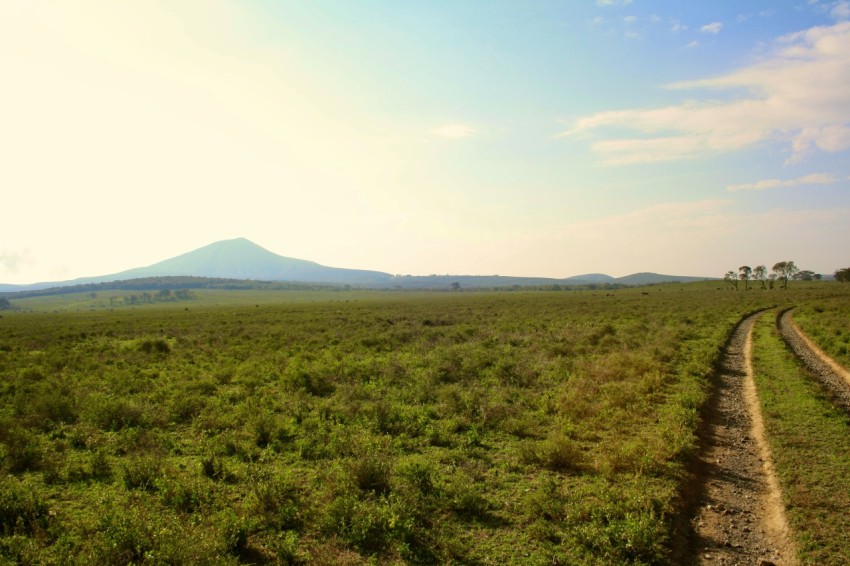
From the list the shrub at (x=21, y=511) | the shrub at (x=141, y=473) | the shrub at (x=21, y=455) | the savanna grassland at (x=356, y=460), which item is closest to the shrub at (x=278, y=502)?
the savanna grassland at (x=356, y=460)

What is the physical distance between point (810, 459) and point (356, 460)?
30.3 ft

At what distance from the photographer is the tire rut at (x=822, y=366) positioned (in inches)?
578

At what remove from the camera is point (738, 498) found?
27.6 ft

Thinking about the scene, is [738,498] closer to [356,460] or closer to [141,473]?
[356,460]

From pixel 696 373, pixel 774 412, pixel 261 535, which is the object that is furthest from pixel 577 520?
pixel 696 373

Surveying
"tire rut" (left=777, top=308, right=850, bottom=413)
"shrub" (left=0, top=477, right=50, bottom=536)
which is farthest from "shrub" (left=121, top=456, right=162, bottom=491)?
"tire rut" (left=777, top=308, right=850, bottom=413)

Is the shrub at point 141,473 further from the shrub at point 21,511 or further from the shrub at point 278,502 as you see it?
the shrub at point 278,502

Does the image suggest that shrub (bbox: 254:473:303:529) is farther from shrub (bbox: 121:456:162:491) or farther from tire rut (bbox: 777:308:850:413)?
tire rut (bbox: 777:308:850:413)

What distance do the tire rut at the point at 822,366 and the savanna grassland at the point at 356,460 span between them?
3431 mm

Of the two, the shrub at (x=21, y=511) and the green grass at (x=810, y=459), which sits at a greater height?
the green grass at (x=810, y=459)

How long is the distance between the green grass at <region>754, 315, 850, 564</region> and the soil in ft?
0.72

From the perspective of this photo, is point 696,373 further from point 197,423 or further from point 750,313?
point 750,313

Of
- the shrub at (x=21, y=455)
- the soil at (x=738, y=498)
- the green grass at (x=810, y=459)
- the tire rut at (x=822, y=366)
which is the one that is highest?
the tire rut at (x=822, y=366)

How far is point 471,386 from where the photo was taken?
708 inches
